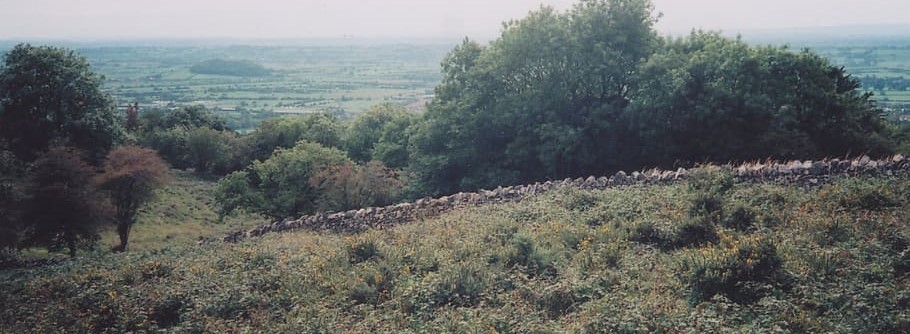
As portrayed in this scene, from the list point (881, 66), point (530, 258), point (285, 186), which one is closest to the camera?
point (530, 258)

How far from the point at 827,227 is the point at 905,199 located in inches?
104

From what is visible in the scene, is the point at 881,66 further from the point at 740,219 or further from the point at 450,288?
the point at 450,288

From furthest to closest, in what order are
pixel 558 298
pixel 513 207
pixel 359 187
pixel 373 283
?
pixel 359 187, pixel 513 207, pixel 373 283, pixel 558 298

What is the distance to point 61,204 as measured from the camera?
1039 inches

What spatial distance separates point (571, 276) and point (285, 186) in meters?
26.3

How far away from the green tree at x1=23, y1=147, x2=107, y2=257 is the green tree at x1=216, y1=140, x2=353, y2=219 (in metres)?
8.13

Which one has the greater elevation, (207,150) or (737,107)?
(737,107)

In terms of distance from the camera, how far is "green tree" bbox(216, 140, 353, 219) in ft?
108

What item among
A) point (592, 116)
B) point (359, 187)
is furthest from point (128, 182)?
point (592, 116)

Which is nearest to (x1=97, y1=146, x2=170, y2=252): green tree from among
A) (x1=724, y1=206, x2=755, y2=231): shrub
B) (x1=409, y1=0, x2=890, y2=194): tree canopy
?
(x1=409, y1=0, x2=890, y2=194): tree canopy

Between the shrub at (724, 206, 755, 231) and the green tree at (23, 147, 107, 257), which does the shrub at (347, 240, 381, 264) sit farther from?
the green tree at (23, 147, 107, 257)

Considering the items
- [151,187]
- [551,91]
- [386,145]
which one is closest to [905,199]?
[551,91]

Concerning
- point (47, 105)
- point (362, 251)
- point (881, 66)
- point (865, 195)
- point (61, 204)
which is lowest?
point (61, 204)

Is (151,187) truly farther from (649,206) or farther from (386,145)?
(649,206)
